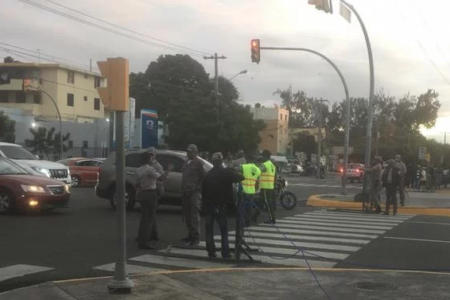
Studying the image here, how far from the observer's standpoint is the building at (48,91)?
61500 millimetres

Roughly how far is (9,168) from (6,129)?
34.7m

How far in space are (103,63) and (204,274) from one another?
3.19m

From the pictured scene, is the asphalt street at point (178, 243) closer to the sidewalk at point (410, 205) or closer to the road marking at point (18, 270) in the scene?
the road marking at point (18, 270)

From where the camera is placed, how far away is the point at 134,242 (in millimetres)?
10641

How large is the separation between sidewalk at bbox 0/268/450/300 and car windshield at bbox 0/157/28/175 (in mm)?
8454

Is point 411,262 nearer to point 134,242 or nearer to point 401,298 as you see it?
point 401,298

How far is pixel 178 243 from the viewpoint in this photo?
10711 mm

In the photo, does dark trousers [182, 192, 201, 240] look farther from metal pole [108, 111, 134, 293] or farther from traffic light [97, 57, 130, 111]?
Answer: traffic light [97, 57, 130, 111]

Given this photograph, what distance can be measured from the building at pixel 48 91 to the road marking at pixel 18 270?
5420 centimetres

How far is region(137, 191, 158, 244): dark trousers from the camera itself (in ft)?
32.6

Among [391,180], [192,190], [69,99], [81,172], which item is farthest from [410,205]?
[69,99]

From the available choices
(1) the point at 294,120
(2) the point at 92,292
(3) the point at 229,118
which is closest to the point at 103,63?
(2) the point at 92,292

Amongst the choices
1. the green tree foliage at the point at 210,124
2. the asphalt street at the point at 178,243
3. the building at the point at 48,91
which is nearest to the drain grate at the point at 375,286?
the asphalt street at the point at 178,243

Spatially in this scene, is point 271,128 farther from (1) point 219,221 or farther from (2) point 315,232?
(1) point 219,221
